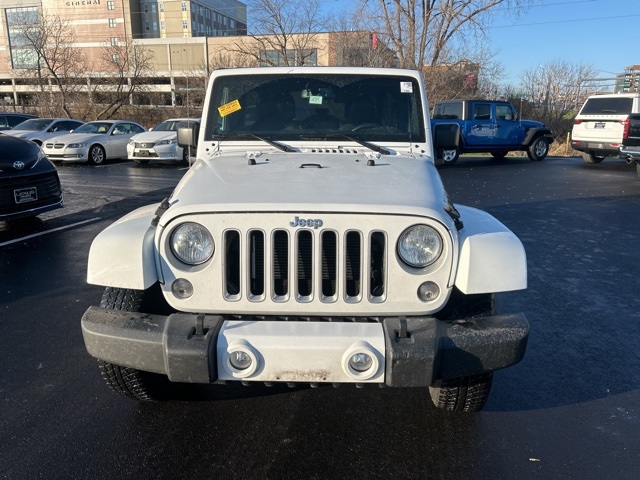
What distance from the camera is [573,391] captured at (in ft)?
11.1

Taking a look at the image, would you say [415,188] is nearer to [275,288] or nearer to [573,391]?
[275,288]

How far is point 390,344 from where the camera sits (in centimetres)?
236

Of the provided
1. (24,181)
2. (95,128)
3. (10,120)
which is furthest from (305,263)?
(10,120)

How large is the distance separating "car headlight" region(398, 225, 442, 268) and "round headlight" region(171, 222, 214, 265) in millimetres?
921

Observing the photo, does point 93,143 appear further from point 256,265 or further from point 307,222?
point 307,222

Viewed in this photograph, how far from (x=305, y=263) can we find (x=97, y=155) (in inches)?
617

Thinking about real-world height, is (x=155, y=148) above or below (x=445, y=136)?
below

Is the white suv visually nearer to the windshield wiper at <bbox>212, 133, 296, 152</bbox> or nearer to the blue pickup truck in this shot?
the blue pickup truck

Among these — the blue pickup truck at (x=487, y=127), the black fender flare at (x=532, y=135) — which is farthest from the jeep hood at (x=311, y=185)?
the black fender flare at (x=532, y=135)

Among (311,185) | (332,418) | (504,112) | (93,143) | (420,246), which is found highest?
(504,112)

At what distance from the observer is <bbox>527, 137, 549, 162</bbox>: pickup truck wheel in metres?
18.1

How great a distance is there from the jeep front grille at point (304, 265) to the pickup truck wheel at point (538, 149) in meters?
17.2

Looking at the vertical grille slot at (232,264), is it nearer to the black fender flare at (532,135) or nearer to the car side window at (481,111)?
the car side window at (481,111)

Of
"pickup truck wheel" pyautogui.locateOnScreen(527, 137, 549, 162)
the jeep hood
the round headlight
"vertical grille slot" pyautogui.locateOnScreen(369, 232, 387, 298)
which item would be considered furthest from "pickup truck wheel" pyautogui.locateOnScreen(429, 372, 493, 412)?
"pickup truck wheel" pyautogui.locateOnScreen(527, 137, 549, 162)
